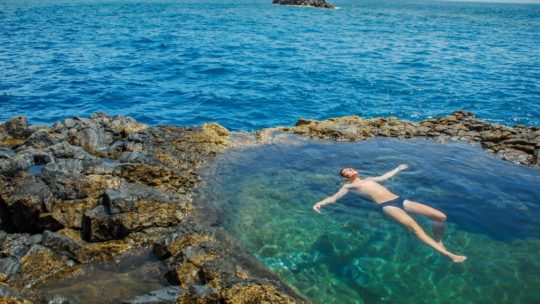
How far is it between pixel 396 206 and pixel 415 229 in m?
1.25

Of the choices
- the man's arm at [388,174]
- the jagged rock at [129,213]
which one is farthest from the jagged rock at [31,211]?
the man's arm at [388,174]

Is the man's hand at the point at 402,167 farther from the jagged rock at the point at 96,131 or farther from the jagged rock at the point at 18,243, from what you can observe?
the jagged rock at the point at 18,243

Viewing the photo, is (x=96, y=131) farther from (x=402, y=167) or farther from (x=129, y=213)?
(x=402, y=167)

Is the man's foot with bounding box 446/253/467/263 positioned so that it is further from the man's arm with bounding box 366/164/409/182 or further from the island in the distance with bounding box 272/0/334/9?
the island in the distance with bounding box 272/0/334/9

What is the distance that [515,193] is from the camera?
10719 millimetres

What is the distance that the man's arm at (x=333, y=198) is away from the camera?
33.1 feet

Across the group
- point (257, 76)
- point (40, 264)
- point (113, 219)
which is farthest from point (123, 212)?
point (257, 76)

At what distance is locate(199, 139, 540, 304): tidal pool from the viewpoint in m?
7.64

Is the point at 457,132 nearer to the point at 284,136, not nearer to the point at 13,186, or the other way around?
the point at 284,136

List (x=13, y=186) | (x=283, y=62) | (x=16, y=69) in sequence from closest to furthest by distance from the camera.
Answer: (x=13, y=186) → (x=16, y=69) → (x=283, y=62)

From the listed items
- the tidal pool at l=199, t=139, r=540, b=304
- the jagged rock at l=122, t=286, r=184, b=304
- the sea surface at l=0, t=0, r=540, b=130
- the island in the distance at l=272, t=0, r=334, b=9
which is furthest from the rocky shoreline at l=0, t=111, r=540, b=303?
the island in the distance at l=272, t=0, r=334, b=9

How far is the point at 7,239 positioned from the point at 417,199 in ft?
31.4

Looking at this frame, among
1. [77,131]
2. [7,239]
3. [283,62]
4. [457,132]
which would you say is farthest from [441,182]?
[283,62]

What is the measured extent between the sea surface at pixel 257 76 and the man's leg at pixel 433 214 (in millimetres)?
10532
